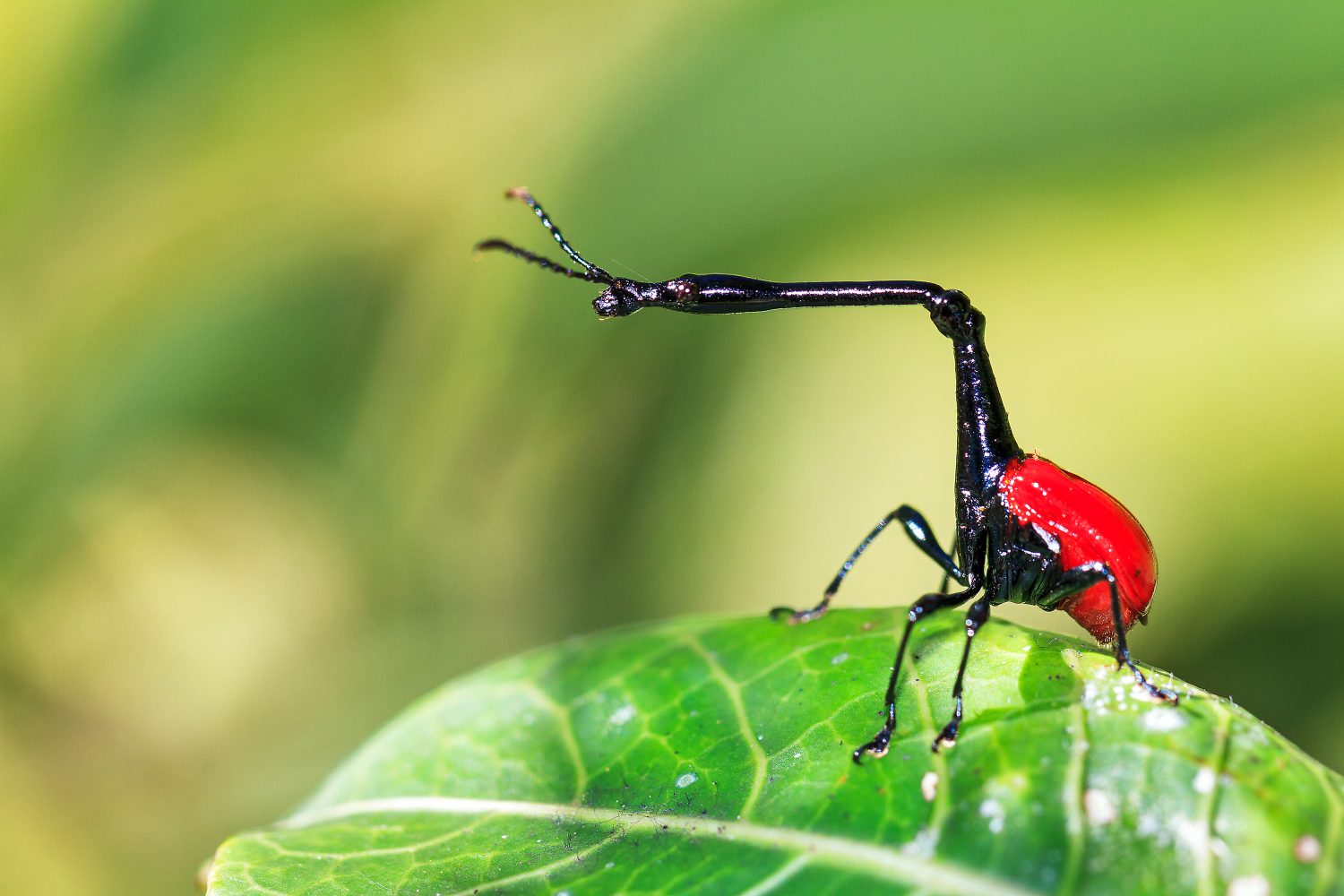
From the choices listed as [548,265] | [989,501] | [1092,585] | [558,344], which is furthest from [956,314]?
[558,344]

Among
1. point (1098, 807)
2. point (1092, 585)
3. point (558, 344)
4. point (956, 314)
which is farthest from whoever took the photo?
point (558, 344)

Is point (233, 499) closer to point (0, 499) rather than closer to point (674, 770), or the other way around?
point (0, 499)

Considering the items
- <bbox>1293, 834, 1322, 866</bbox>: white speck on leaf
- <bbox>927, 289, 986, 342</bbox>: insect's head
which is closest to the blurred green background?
<bbox>927, 289, 986, 342</bbox>: insect's head

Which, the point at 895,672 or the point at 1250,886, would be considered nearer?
the point at 1250,886

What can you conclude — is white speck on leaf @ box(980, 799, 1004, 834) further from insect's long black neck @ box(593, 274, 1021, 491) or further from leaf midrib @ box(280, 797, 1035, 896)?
insect's long black neck @ box(593, 274, 1021, 491)

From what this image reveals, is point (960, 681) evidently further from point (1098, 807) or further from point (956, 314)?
point (956, 314)

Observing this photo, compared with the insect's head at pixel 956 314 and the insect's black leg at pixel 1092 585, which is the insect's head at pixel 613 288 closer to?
the insect's head at pixel 956 314
